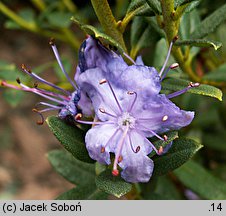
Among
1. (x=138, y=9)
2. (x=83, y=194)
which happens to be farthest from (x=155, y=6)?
(x=83, y=194)

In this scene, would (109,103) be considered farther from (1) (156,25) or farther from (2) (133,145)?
(1) (156,25)

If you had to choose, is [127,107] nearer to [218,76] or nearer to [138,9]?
[138,9]

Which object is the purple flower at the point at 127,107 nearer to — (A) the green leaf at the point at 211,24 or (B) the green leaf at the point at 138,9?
(B) the green leaf at the point at 138,9

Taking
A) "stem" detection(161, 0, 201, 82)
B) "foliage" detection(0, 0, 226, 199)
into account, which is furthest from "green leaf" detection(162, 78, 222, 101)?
"stem" detection(161, 0, 201, 82)

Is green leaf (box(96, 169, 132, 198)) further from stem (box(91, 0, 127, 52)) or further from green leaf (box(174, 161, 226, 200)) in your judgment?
green leaf (box(174, 161, 226, 200))

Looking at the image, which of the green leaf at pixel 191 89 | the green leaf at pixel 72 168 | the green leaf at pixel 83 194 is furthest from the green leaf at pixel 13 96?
the green leaf at pixel 191 89

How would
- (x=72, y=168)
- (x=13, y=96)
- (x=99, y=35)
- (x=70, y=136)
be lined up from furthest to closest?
(x=13, y=96) → (x=72, y=168) → (x=70, y=136) → (x=99, y=35)
